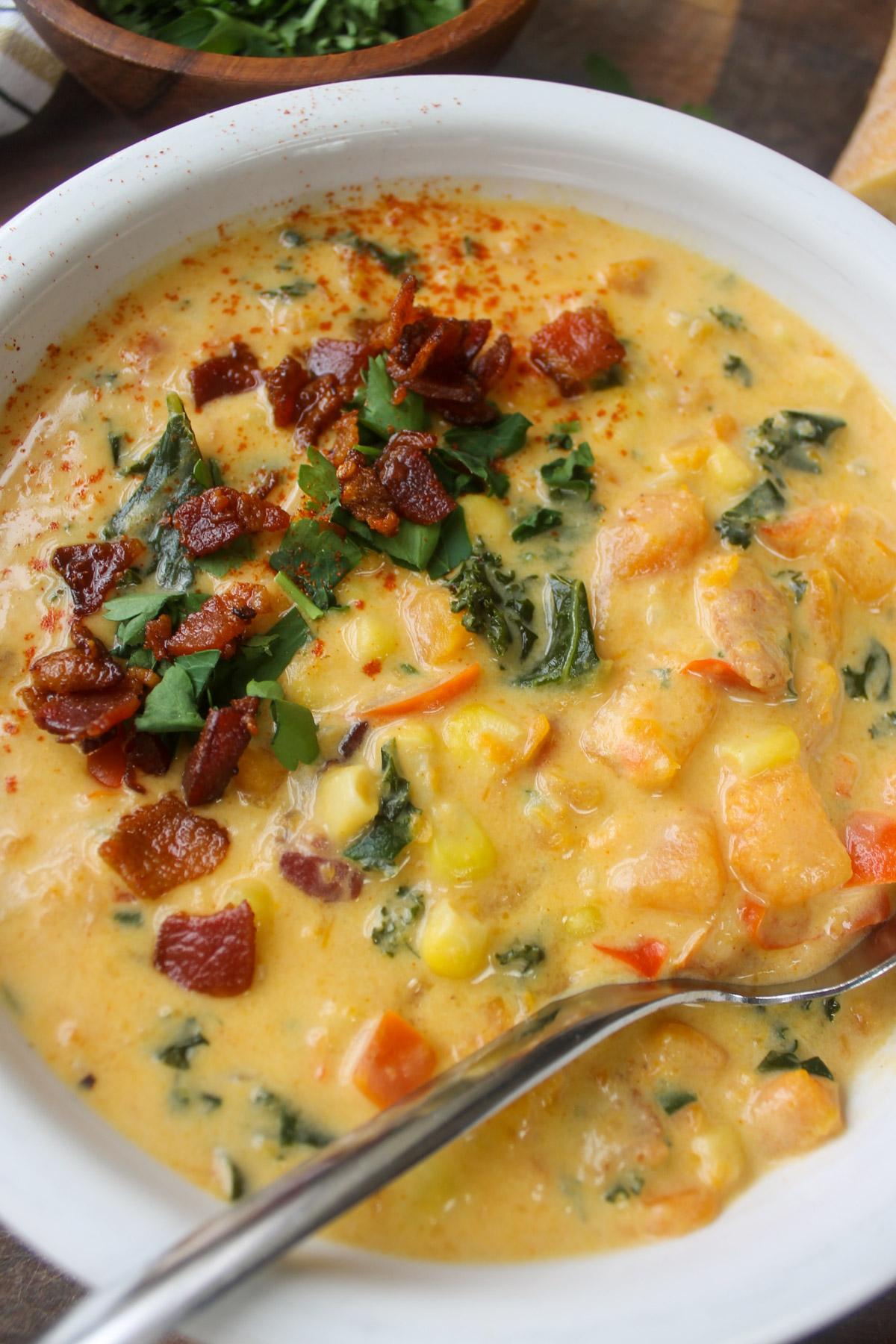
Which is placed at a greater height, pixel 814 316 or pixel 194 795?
pixel 194 795

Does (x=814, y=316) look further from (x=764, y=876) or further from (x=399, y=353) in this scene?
(x=764, y=876)

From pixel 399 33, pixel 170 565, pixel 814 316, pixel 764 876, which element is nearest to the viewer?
pixel 764 876

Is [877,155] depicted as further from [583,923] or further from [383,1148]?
[383,1148]

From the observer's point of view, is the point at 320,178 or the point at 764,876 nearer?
the point at 764,876

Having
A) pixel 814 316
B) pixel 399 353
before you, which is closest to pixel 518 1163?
pixel 399 353

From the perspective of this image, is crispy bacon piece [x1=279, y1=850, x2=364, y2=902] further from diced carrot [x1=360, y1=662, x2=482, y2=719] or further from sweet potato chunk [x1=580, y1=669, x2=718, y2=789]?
sweet potato chunk [x1=580, y1=669, x2=718, y2=789]

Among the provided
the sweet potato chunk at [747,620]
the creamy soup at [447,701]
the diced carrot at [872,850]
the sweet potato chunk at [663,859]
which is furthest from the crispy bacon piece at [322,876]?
the diced carrot at [872,850]

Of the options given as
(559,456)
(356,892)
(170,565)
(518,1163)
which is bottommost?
(518,1163)
